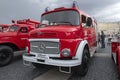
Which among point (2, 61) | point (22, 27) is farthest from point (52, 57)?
point (22, 27)

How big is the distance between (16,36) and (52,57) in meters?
3.69

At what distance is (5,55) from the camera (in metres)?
6.89

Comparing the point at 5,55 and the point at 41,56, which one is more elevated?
the point at 41,56

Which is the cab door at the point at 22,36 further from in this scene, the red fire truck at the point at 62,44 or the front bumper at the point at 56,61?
the front bumper at the point at 56,61

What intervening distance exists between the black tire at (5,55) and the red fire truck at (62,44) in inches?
82.1

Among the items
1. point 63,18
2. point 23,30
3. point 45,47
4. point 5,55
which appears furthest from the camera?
point 23,30

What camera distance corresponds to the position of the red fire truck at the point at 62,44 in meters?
4.33

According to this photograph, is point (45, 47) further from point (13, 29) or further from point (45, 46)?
point (13, 29)

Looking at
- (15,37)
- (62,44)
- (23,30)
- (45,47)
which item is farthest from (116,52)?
(23,30)

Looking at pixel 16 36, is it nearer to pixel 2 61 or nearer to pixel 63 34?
pixel 2 61

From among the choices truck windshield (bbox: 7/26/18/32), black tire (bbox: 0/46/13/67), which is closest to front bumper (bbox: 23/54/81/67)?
black tire (bbox: 0/46/13/67)

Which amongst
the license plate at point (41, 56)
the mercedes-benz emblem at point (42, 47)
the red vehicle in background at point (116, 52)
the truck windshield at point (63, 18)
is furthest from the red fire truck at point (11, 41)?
the red vehicle in background at point (116, 52)

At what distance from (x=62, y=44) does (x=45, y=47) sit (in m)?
0.59

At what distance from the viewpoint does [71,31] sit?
445 cm
